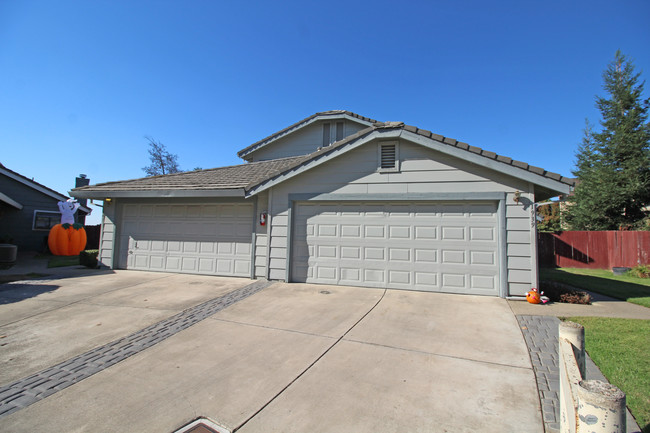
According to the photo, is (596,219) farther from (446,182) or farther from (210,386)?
(210,386)

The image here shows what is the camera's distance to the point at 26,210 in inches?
670

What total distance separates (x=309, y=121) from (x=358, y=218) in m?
7.78

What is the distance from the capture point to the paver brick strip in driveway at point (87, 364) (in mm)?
3061

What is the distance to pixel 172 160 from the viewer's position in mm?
36125

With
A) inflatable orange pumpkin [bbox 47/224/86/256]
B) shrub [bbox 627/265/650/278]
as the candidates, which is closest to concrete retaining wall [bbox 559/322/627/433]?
shrub [bbox 627/265/650/278]

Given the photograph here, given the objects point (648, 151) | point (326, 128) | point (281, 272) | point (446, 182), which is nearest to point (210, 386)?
point (281, 272)

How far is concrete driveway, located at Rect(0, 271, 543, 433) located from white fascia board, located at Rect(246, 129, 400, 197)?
11.1 feet

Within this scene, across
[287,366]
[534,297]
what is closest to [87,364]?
[287,366]

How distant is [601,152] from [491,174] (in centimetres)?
1813

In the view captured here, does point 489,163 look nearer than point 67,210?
Yes

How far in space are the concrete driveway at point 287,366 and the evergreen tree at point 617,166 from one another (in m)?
17.6

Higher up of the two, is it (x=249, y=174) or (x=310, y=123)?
(x=310, y=123)

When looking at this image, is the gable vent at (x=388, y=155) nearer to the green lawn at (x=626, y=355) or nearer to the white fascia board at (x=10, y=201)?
the green lawn at (x=626, y=355)

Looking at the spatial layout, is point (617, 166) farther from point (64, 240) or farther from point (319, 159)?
point (64, 240)
